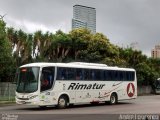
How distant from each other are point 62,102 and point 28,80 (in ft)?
9.25

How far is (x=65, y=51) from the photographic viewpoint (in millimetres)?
54344

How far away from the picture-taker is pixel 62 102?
2839 cm

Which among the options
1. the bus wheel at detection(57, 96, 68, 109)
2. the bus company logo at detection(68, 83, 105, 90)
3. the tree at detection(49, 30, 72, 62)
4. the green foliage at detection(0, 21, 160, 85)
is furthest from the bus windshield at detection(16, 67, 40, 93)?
the tree at detection(49, 30, 72, 62)

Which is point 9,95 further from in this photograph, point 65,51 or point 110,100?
point 65,51

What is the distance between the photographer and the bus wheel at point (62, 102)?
28109 mm

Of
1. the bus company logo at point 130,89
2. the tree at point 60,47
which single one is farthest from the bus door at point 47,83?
the tree at point 60,47

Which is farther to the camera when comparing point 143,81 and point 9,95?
point 143,81

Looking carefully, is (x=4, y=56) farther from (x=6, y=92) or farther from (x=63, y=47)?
(x=63, y=47)

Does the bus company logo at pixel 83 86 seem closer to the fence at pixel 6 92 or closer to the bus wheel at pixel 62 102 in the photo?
the bus wheel at pixel 62 102

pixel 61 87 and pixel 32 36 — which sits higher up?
pixel 32 36

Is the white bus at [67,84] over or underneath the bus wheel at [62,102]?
over

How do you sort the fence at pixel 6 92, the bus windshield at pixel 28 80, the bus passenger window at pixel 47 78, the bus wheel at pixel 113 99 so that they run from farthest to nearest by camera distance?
1. the fence at pixel 6 92
2. the bus wheel at pixel 113 99
3. the bus passenger window at pixel 47 78
4. the bus windshield at pixel 28 80

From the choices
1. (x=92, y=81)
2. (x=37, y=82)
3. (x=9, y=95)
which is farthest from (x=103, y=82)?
(x=9, y=95)

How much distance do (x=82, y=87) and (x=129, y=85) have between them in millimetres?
7029
